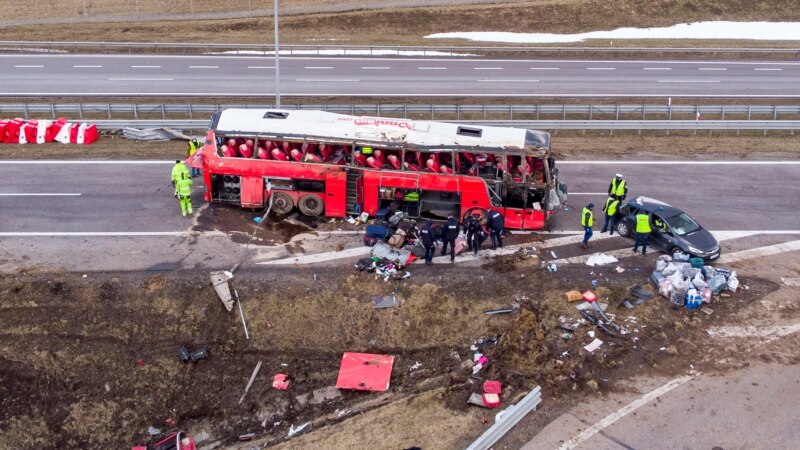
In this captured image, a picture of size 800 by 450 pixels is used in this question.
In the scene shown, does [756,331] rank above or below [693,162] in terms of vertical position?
below

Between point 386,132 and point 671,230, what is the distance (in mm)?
8325

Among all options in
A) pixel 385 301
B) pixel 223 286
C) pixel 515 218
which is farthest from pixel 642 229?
pixel 223 286

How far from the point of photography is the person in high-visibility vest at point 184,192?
19312mm

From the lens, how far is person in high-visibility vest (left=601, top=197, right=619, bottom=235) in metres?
18.8

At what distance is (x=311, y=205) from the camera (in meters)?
19.9

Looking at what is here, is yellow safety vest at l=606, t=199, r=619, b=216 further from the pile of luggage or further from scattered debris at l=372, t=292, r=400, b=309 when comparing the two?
scattered debris at l=372, t=292, r=400, b=309

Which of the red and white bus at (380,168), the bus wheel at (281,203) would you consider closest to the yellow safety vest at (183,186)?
the red and white bus at (380,168)

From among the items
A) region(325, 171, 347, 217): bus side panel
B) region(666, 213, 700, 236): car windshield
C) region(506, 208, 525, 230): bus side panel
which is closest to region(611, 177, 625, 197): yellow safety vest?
region(666, 213, 700, 236): car windshield

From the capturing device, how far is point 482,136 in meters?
19.8

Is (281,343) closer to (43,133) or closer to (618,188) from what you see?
(618,188)

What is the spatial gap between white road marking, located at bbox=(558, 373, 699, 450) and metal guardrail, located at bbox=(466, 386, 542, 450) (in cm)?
93

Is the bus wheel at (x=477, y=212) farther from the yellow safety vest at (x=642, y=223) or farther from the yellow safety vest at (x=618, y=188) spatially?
the yellow safety vest at (x=642, y=223)

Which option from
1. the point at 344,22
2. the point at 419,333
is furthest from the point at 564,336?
the point at 344,22

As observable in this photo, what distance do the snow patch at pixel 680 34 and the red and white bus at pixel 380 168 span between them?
26.4 metres
